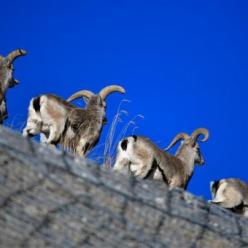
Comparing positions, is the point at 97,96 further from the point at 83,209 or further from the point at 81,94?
the point at 83,209

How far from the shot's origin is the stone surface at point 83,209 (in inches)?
76.9

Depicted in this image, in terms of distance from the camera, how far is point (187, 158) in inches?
594

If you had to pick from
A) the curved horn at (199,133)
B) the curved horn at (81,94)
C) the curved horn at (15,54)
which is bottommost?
the curved horn at (15,54)

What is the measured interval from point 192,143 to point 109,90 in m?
2.26

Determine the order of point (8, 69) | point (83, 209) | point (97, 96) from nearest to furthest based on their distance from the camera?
point (83, 209), point (8, 69), point (97, 96)

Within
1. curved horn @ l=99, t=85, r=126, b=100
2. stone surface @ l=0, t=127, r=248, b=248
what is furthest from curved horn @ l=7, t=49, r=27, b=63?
stone surface @ l=0, t=127, r=248, b=248

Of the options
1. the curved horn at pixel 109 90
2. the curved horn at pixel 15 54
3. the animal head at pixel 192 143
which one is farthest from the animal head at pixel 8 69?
the animal head at pixel 192 143

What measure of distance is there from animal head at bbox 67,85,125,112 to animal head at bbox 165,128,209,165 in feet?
6.50

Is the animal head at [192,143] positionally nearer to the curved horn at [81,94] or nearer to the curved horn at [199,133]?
the curved horn at [199,133]

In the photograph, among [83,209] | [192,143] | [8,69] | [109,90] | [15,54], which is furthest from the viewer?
[192,143]

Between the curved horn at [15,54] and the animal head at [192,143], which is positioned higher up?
the animal head at [192,143]

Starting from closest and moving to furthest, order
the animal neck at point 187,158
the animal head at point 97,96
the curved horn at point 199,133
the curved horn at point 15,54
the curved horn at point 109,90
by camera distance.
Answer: the curved horn at point 15,54
the animal head at point 97,96
the curved horn at point 109,90
the animal neck at point 187,158
the curved horn at point 199,133

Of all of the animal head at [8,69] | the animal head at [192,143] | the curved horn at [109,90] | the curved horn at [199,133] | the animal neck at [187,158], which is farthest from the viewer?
the curved horn at [199,133]

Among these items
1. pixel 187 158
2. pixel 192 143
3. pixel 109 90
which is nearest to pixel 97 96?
pixel 109 90
